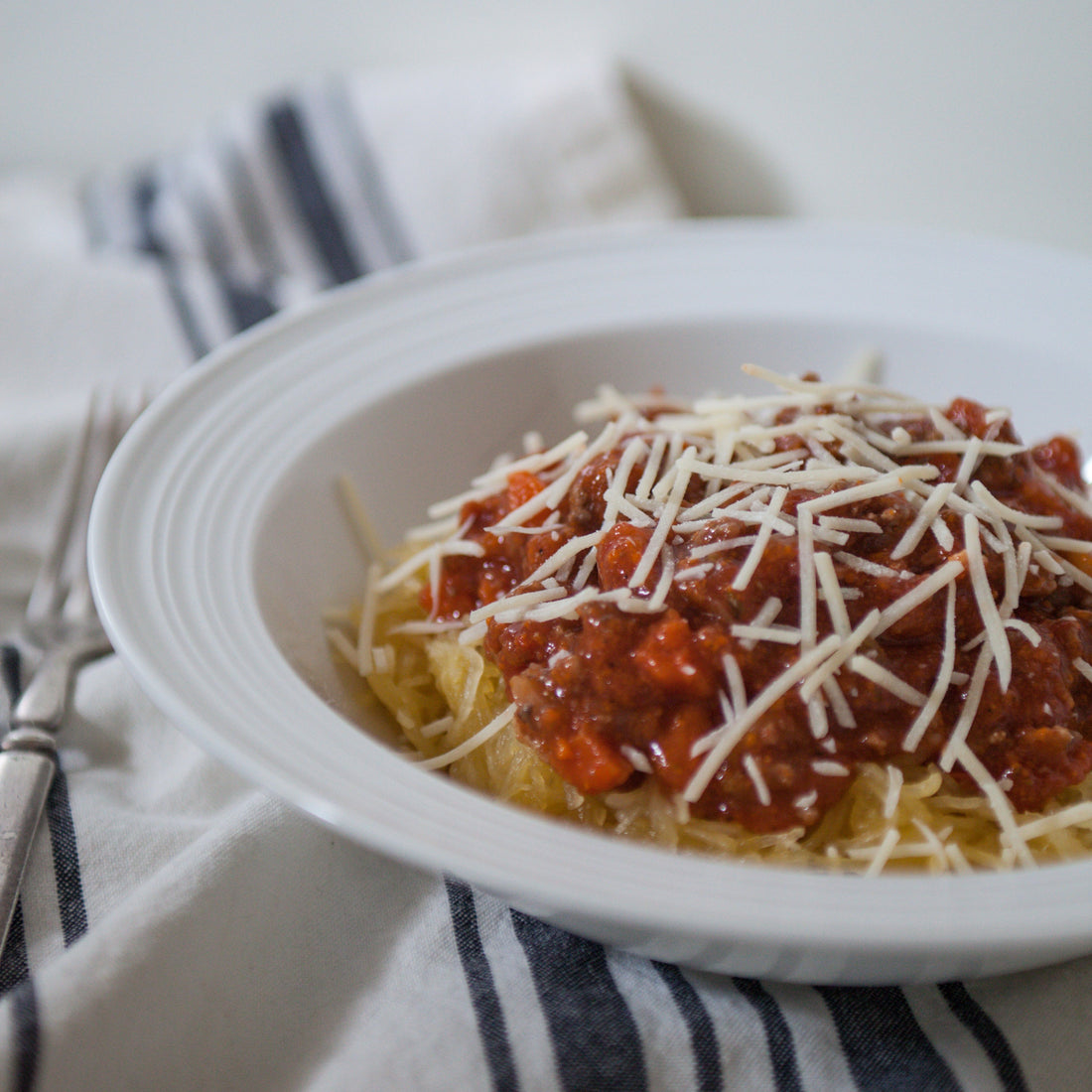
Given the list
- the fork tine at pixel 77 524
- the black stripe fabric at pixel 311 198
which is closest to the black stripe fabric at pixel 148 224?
the black stripe fabric at pixel 311 198

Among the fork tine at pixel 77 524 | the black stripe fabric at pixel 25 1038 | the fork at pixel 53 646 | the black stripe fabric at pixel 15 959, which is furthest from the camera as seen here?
the fork tine at pixel 77 524

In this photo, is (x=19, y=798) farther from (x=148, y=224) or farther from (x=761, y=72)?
(x=761, y=72)

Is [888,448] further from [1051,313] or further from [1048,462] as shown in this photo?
[1051,313]

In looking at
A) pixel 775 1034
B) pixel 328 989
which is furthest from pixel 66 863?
pixel 775 1034

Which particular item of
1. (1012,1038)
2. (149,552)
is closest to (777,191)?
(149,552)

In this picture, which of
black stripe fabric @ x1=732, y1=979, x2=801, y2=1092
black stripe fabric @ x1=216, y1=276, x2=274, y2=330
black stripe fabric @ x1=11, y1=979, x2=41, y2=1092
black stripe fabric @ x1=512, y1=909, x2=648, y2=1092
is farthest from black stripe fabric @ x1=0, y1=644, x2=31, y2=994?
black stripe fabric @ x1=216, y1=276, x2=274, y2=330

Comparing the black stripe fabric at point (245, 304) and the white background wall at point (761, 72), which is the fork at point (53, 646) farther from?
the white background wall at point (761, 72)
